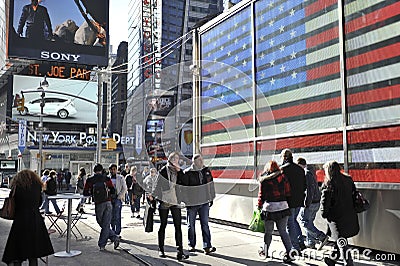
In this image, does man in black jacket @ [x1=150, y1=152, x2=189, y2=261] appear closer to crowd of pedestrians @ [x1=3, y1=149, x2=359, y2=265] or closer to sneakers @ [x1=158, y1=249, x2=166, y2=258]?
crowd of pedestrians @ [x1=3, y1=149, x2=359, y2=265]

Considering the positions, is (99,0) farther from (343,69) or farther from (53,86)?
(343,69)

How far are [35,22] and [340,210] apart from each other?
42912 millimetres

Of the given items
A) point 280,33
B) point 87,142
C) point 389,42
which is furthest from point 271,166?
point 87,142

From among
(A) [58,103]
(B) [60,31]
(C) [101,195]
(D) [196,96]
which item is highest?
(B) [60,31]

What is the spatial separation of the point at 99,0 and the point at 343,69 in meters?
43.0

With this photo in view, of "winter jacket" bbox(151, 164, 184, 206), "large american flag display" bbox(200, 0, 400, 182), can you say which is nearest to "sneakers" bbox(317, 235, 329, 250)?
"large american flag display" bbox(200, 0, 400, 182)

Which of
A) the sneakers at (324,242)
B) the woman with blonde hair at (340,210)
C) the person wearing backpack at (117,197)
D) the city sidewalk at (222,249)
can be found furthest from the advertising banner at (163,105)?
the woman with blonde hair at (340,210)

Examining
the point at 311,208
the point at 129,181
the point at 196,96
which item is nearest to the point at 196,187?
the point at 311,208

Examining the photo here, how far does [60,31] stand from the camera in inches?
1769

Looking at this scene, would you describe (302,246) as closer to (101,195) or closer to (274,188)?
(274,188)

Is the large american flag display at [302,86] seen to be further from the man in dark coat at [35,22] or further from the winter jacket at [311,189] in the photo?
the man in dark coat at [35,22]

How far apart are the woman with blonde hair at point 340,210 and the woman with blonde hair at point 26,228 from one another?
3691 mm

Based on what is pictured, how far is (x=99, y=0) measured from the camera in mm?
46031

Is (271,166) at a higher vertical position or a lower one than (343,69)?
lower
